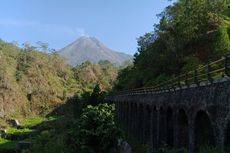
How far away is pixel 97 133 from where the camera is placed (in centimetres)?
3266

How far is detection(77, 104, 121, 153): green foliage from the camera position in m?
32.9

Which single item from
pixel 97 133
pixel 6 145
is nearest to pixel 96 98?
pixel 6 145

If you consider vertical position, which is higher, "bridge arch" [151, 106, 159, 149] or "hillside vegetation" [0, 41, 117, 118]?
"hillside vegetation" [0, 41, 117, 118]

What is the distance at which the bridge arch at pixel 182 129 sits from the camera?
26.2 metres

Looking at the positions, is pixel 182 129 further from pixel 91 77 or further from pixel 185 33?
pixel 91 77

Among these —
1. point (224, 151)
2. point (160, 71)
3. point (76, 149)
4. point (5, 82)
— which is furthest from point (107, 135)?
point (5, 82)

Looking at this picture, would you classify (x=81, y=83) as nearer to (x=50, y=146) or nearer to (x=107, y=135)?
(x=50, y=146)

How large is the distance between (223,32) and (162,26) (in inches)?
604

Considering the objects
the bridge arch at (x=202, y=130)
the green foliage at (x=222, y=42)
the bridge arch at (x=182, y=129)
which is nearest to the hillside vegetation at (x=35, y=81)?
the green foliage at (x=222, y=42)

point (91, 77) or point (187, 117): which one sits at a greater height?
point (91, 77)

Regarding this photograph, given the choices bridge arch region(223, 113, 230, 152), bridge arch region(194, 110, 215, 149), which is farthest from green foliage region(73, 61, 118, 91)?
bridge arch region(223, 113, 230, 152)

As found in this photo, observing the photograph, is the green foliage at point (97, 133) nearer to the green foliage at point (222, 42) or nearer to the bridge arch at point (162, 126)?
the bridge arch at point (162, 126)

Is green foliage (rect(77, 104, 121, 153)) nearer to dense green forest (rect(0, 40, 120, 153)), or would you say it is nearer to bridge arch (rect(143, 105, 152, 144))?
bridge arch (rect(143, 105, 152, 144))

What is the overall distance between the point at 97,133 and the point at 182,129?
27.8 feet
